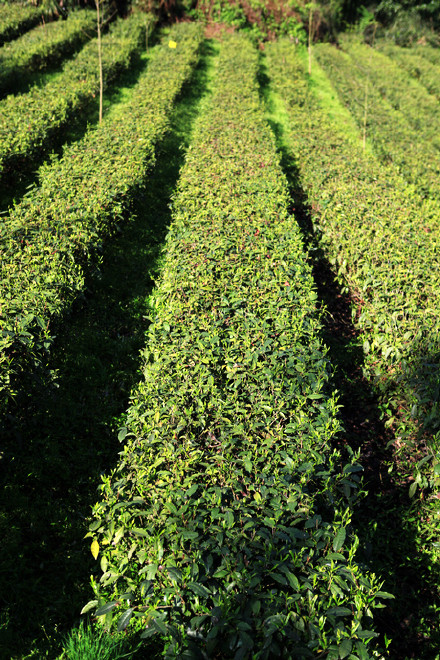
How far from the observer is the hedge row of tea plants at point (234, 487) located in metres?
1.97

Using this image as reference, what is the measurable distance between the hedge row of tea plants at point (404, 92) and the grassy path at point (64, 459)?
11.0m

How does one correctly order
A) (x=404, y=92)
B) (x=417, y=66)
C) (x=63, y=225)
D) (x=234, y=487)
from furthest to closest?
1. (x=417, y=66)
2. (x=404, y=92)
3. (x=63, y=225)
4. (x=234, y=487)

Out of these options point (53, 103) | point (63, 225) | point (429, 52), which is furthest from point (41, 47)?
point (429, 52)

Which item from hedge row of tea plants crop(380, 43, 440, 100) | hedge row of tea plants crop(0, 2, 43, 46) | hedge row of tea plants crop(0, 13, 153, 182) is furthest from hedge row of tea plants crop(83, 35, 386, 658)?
hedge row of tea plants crop(380, 43, 440, 100)

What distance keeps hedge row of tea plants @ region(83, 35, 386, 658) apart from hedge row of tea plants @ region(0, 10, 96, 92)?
11017mm

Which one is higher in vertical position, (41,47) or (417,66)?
(417,66)

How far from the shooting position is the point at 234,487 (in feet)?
8.33

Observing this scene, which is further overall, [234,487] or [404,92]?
[404,92]

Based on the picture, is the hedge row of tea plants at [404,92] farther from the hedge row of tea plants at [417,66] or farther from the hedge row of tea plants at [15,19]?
the hedge row of tea plants at [15,19]

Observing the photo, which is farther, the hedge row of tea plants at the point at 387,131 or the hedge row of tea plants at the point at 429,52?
the hedge row of tea plants at the point at 429,52

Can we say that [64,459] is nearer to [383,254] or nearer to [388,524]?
[388,524]

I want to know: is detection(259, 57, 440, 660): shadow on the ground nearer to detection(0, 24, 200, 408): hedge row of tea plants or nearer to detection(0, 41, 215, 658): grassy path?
detection(0, 41, 215, 658): grassy path

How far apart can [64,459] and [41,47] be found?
15488 millimetres

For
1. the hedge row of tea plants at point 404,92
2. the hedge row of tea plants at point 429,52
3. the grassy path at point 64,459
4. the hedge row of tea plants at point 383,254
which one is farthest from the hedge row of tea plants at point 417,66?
the grassy path at point 64,459
